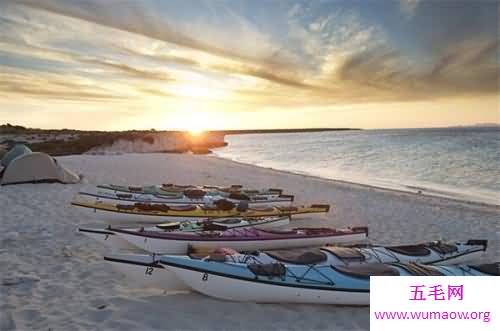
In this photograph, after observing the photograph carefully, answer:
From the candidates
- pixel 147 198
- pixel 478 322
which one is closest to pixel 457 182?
pixel 147 198

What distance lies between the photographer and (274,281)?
5121mm

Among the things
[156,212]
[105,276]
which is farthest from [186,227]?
[156,212]

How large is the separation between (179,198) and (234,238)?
4.71m

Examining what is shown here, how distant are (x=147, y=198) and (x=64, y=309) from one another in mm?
6881

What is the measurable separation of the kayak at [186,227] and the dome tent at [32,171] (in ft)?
25.6

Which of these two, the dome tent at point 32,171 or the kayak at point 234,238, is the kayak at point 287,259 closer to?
the kayak at point 234,238

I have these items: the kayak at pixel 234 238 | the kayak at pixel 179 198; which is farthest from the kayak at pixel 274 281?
the kayak at pixel 179 198

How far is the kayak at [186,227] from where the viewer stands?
671 cm

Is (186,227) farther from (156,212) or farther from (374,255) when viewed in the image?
(374,255)

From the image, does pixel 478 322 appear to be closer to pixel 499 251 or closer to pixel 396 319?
pixel 396 319

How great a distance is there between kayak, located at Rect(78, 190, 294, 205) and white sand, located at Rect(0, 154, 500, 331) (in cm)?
98

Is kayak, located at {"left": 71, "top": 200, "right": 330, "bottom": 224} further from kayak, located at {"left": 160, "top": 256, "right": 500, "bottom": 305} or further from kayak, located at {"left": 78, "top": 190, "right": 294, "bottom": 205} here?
kayak, located at {"left": 160, "top": 256, "right": 500, "bottom": 305}

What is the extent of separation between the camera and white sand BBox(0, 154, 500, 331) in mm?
4648

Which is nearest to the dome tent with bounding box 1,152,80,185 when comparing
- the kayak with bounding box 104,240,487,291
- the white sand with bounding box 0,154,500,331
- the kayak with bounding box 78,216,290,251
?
the white sand with bounding box 0,154,500,331
